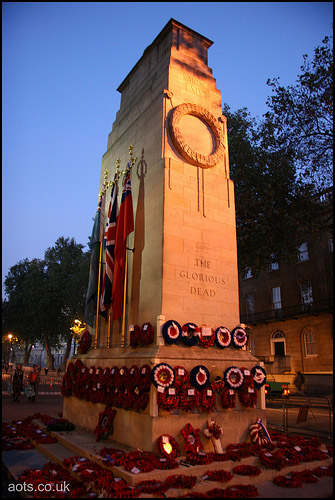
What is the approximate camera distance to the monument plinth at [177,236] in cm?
884

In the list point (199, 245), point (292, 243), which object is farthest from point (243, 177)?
point (199, 245)

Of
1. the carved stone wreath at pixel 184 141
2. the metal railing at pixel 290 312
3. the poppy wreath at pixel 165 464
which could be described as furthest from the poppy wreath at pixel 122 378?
the metal railing at pixel 290 312

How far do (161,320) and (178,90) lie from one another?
7255mm

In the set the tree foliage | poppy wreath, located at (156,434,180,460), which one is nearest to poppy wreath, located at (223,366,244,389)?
poppy wreath, located at (156,434,180,460)

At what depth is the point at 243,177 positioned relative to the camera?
63.3 feet

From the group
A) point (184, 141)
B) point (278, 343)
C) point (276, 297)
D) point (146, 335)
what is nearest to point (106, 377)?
point (146, 335)

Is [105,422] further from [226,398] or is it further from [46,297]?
[46,297]

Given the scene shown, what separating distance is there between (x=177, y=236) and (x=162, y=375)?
11.9 feet

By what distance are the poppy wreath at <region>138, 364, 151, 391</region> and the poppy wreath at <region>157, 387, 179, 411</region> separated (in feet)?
1.01

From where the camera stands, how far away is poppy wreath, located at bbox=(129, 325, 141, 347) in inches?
369

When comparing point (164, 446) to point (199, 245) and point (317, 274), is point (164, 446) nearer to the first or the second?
point (199, 245)

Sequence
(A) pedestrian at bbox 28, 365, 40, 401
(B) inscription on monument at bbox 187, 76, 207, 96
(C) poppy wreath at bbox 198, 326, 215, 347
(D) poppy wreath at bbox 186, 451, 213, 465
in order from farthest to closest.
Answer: (A) pedestrian at bbox 28, 365, 40, 401, (B) inscription on monument at bbox 187, 76, 207, 96, (C) poppy wreath at bbox 198, 326, 215, 347, (D) poppy wreath at bbox 186, 451, 213, 465

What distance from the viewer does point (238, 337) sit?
395 inches

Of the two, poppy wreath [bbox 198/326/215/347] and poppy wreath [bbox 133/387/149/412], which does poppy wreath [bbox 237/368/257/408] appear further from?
poppy wreath [bbox 133/387/149/412]
